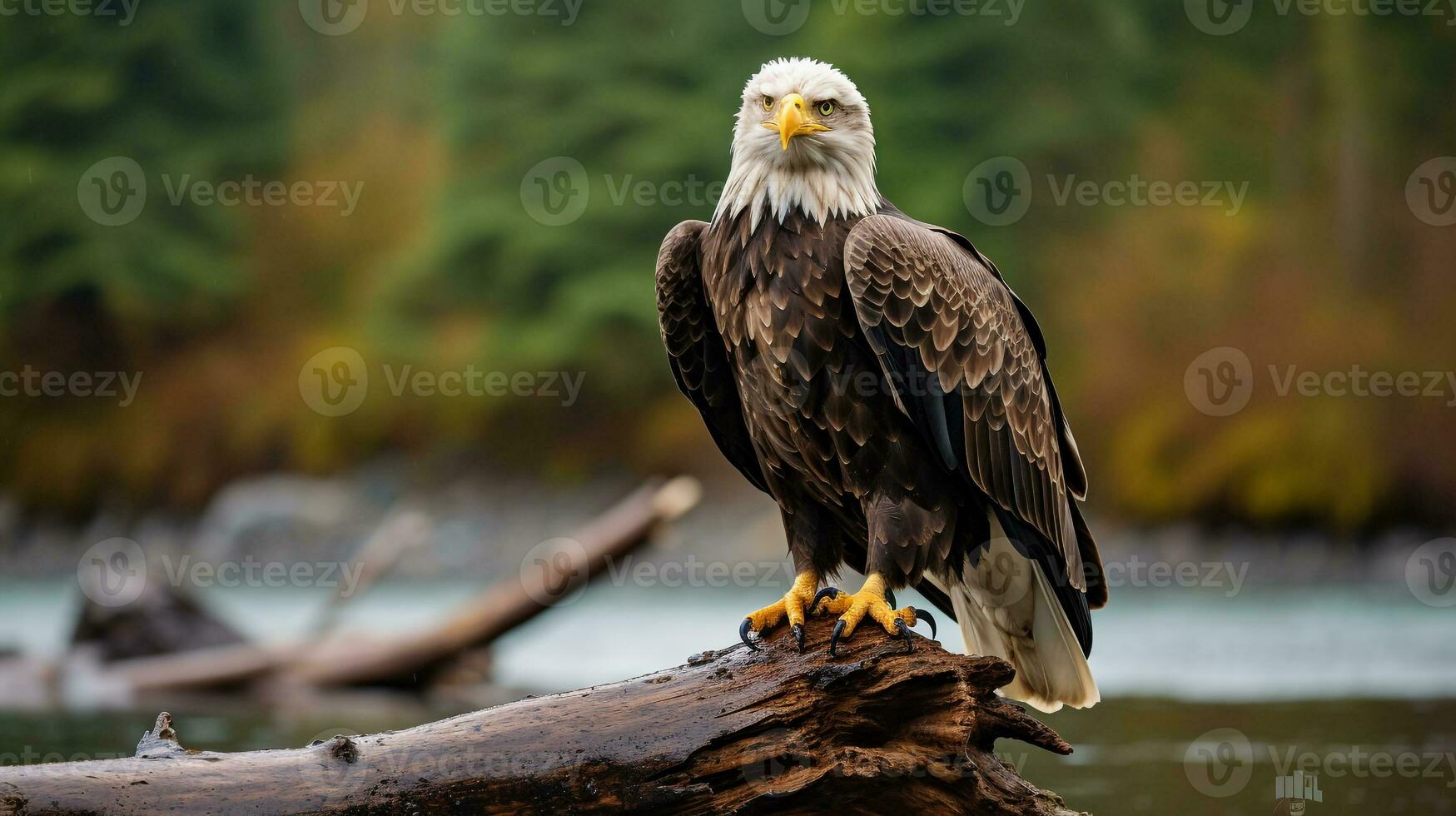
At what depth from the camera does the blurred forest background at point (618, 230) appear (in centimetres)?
1252

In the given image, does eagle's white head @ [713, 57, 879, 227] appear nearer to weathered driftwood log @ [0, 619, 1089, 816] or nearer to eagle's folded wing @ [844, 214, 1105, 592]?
eagle's folded wing @ [844, 214, 1105, 592]

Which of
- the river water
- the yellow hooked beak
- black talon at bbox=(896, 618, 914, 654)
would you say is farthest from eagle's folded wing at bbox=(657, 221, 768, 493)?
the river water

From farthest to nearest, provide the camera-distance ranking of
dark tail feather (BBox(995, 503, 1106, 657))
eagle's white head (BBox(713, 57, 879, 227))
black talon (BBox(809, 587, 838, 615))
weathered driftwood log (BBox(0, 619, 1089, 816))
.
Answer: dark tail feather (BBox(995, 503, 1106, 657)), eagle's white head (BBox(713, 57, 879, 227)), black talon (BBox(809, 587, 838, 615)), weathered driftwood log (BBox(0, 619, 1089, 816))

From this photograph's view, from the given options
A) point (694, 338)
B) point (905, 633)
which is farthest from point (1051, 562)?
point (694, 338)

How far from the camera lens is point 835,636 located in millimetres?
3344

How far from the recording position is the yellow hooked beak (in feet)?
12.3

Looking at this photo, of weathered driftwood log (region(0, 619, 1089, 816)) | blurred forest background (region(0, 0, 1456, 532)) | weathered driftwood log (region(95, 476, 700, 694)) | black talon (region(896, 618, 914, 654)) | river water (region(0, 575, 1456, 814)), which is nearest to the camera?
weathered driftwood log (region(0, 619, 1089, 816))

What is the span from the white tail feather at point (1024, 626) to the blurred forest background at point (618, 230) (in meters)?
8.44

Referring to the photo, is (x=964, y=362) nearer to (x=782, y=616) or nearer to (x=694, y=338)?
(x=694, y=338)

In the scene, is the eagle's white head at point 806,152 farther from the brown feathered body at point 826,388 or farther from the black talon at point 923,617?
the black talon at point 923,617

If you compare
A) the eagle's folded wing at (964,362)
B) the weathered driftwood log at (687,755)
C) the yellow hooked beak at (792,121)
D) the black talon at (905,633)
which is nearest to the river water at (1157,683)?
the weathered driftwood log at (687,755)

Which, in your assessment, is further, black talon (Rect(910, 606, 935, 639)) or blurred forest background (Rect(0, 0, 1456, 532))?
blurred forest background (Rect(0, 0, 1456, 532))

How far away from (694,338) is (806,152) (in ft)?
2.26

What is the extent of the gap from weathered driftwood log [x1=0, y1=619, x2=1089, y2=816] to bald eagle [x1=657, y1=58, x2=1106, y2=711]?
0.32 metres
